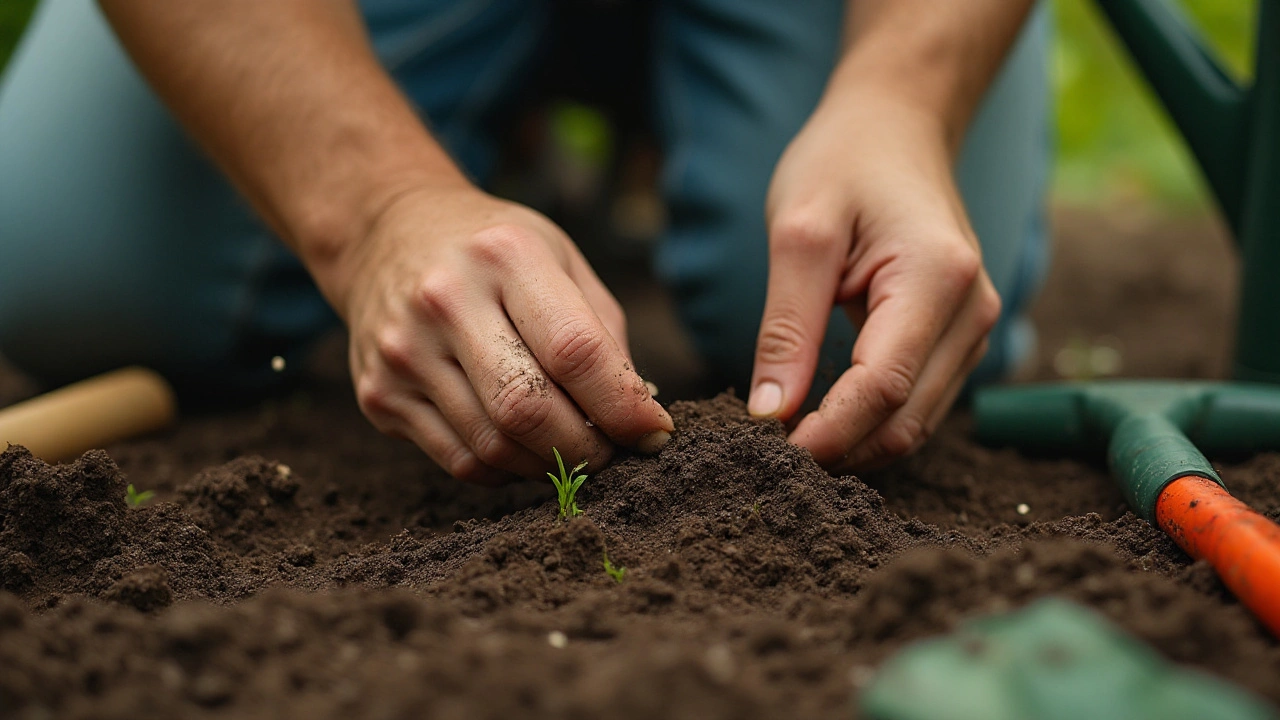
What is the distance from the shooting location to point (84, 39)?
2.38 metres

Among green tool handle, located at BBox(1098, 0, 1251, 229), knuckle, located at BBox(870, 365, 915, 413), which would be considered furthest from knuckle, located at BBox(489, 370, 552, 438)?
green tool handle, located at BBox(1098, 0, 1251, 229)

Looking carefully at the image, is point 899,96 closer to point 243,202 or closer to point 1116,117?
point 243,202

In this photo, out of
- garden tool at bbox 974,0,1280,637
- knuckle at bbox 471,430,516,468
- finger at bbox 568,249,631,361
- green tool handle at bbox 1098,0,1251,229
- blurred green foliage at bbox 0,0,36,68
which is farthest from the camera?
blurred green foliage at bbox 0,0,36,68

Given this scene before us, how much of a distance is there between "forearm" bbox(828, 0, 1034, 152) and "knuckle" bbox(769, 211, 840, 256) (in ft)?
1.17

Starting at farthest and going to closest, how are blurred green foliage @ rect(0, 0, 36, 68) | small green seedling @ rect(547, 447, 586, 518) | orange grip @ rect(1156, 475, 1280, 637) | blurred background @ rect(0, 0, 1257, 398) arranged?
blurred green foliage @ rect(0, 0, 36, 68) < blurred background @ rect(0, 0, 1257, 398) < small green seedling @ rect(547, 447, 586, 518) < orange grip @ rect(1156, 475, 1280, 637)

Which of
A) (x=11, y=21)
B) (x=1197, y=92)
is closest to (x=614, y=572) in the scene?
(x=1197, y=92)

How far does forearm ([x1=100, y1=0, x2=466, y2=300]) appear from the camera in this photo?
1.57m

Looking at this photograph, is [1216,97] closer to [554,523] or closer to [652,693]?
[554,523]

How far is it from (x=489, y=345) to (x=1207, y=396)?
1156 mm

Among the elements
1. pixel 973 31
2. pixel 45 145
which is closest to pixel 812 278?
pixel 973 31

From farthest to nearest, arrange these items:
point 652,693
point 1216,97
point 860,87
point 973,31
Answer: point 1216,97 < point 973,31 < point 860,87 < point 652,693

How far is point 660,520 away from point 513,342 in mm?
298

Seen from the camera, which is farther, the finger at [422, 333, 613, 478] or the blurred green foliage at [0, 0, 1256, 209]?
the blurred green foliage at [0, 0, 1256, 209]

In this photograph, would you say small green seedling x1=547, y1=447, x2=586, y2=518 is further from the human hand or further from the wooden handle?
the wooden handle
